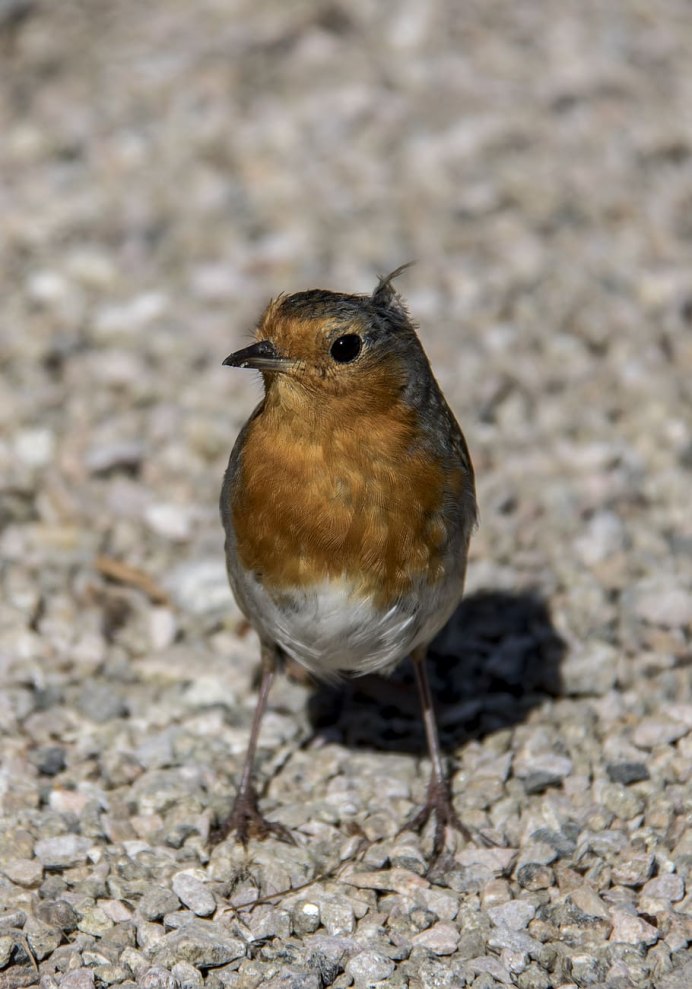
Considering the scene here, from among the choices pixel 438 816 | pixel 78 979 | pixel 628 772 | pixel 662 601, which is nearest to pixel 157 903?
pixel 78 979

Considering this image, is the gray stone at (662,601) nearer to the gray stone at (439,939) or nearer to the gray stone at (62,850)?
the gray stone at (439,939)

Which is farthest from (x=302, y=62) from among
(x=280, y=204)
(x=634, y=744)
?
(x=634, y=744)

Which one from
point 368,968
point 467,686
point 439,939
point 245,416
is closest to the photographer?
point 368,968

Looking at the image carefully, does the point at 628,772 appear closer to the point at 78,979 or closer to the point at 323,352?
the point at 323,352

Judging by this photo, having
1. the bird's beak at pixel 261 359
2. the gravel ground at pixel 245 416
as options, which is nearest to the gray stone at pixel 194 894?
the gravel ground at pixel 245 416

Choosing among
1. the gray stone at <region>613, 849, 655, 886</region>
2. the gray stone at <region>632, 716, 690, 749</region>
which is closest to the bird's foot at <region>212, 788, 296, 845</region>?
the gray stone at <region>613, 849, 655, 886</region>

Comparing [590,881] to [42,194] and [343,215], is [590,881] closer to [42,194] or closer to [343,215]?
[343,215]
